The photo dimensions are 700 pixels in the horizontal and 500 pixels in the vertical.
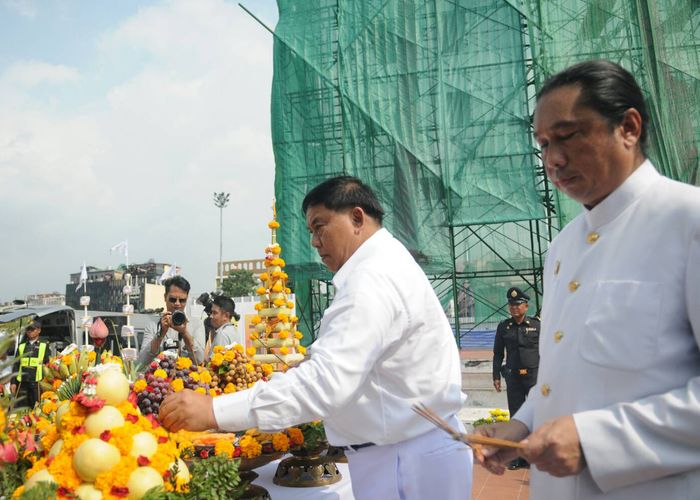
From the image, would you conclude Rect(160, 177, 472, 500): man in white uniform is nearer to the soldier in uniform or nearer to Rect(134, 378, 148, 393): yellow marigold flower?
Rect(134, 378, 148, 393): yellow marigold flower

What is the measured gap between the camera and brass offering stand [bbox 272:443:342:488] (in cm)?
218

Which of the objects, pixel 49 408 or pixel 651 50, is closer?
pixel 49 408

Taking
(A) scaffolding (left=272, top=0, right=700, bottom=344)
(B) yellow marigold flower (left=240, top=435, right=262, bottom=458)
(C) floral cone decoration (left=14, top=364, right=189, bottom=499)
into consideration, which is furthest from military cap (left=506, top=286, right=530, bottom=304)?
(A) scaffolding (left=272, top=0, right=700, bottom=344)

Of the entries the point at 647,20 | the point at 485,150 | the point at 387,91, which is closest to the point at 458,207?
the point at 485,150

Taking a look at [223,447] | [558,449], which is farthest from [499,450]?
[223,447]

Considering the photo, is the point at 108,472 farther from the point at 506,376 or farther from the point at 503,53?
the point at 503,53

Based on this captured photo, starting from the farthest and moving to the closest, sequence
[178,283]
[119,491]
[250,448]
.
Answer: [178,283] < [250,448] < [119,491]

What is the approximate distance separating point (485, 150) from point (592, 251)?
1133cm

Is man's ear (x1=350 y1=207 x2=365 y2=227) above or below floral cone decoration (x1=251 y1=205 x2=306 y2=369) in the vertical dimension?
above

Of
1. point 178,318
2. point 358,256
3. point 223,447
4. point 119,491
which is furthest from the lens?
point 178,318

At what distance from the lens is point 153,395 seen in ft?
6.47

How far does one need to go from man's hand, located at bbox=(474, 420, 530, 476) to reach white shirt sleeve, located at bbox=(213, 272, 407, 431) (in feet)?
1.06

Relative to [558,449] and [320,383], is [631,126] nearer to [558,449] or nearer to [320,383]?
[558,449]

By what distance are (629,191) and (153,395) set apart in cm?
156
